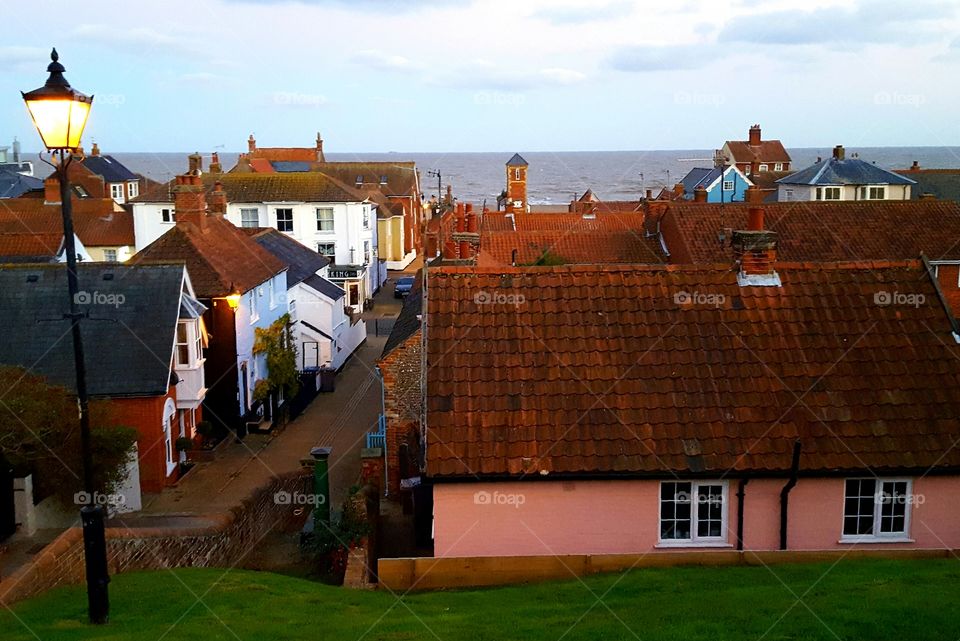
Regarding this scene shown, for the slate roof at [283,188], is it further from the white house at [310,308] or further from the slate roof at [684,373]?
the slate roof at [684,373]

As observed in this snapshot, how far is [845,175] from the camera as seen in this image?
5731 centimetres

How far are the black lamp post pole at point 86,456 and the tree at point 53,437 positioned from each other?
808 cm

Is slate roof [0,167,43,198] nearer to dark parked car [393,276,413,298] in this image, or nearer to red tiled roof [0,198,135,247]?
red tiled roof [0,198,135,247]

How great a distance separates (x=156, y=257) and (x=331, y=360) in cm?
1112

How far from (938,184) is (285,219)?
47457mm

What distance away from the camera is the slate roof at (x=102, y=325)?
23.6 m

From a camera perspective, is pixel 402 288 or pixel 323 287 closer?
pixel 323 287

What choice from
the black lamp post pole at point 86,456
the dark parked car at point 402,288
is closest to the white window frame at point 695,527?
the black lamp post pole at point 86,456

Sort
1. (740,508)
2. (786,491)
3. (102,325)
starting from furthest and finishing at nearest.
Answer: (102,325) < (740,508) < (786,491)

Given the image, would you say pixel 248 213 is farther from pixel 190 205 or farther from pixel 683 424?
pixel 683 424

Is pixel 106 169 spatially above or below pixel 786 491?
above

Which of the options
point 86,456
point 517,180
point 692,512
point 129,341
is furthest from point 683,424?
point 517,180

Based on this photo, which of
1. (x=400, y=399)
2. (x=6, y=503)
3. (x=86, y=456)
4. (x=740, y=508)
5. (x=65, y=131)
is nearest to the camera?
(x=65, y=131)

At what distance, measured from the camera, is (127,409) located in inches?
927
